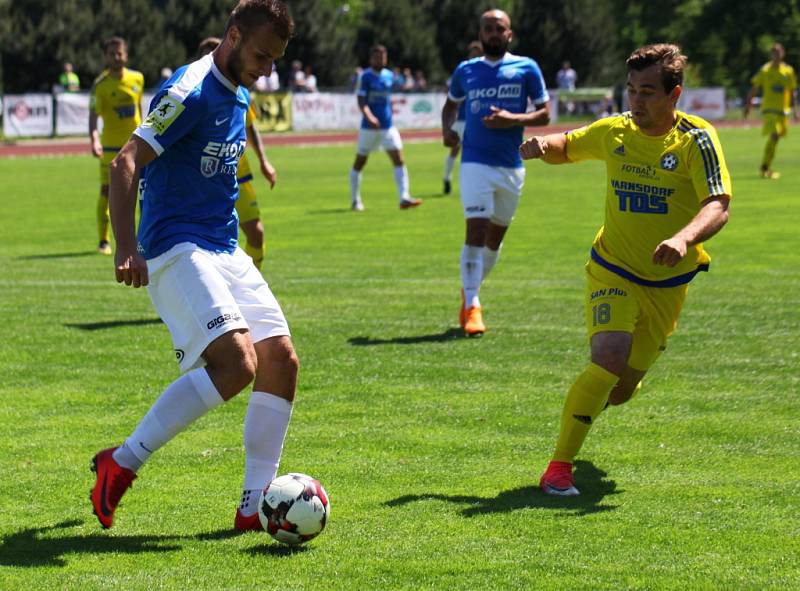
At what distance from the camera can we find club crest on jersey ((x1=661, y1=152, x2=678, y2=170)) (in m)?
6.20

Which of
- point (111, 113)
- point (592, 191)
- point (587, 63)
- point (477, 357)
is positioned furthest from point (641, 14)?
point (477, 357)

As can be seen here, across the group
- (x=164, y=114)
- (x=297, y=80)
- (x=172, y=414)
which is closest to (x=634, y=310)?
(x=172, y=414)

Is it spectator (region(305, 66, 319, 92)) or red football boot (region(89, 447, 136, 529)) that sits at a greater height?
red football boot (region(89, 447, 136, 529))

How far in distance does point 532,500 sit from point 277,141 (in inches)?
1527

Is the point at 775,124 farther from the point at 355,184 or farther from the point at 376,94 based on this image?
the point at 355,184

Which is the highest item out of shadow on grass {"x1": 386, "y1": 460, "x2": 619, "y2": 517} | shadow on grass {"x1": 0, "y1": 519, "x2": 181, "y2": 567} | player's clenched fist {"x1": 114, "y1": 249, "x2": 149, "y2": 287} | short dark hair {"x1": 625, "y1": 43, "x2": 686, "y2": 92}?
short dark hair {"x1": 625, "y1": 43, "x2": 686, "y2": 92}

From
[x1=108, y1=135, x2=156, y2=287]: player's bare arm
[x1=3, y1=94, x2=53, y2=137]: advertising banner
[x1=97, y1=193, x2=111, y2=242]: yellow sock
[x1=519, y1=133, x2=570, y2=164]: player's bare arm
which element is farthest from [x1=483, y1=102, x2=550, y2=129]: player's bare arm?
[x1=3, y1=94, x2=53, y2=137]: advertising banner

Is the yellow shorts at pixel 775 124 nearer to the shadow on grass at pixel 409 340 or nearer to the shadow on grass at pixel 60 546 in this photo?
the shadow on grass at pixel 409 340

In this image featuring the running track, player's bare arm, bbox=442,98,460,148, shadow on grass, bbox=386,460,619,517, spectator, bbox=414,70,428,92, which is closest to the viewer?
shadow on grass, bbox=386,460,619,517

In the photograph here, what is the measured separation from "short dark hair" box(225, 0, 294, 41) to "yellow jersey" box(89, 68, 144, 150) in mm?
10293

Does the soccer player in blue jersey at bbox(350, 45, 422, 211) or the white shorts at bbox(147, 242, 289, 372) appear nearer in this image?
the white shorts at bbox(147, 242, 289, 372)

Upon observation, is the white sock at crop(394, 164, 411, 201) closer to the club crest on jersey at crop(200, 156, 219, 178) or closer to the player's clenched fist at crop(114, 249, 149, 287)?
the club crest on jersey at crop(200, 156, 219, 178)

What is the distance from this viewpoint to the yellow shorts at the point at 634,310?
629cm

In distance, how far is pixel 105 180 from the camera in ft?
50.8
